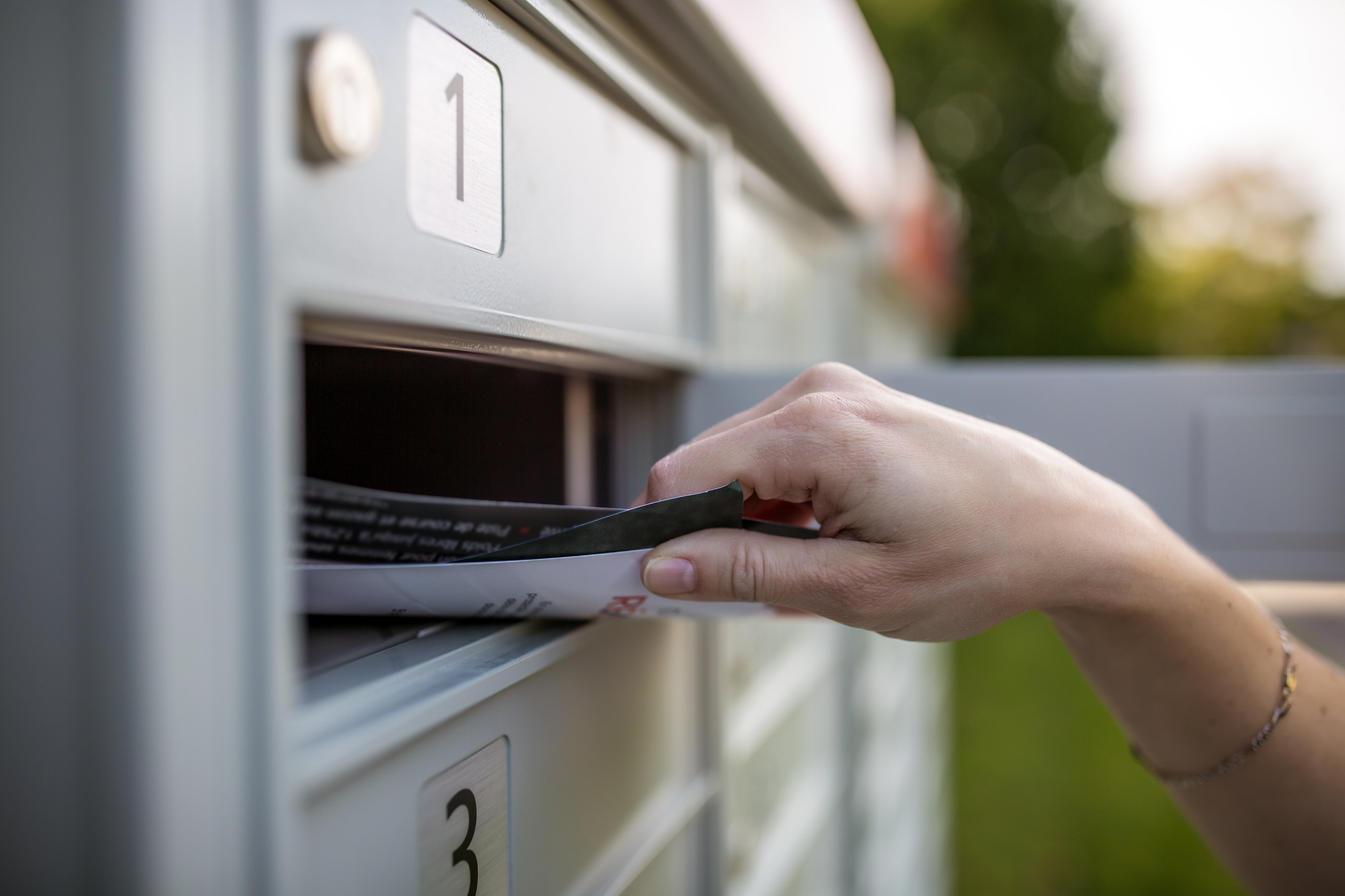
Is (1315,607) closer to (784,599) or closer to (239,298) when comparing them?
(784,599)

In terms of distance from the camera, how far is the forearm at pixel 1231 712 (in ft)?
2.33

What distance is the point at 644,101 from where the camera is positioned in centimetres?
85

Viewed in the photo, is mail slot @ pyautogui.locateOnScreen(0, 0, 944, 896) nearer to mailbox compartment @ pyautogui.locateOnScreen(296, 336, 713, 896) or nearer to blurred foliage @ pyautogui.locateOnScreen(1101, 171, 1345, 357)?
mailbox compartment @ pyautogui.locateOnScreen(296, 336, 713, 896)

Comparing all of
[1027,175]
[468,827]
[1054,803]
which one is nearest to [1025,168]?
[1027,175]

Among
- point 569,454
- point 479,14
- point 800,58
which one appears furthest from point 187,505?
point 800,58

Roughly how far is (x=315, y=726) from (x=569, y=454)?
18.6 inches

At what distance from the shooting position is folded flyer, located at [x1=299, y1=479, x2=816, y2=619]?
53cm

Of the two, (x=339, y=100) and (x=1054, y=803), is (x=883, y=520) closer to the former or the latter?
(x=339, y=100)

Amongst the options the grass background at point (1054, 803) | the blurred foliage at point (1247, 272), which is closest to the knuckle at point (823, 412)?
the grass background at point (1054, 803)

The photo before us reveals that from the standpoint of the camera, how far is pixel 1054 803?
4.48 metres

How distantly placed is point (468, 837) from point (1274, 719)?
2.24ft

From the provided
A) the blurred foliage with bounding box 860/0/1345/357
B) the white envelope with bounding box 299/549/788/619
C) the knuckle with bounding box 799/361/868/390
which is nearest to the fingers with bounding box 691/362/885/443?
the knuckle with bounding box 799/361/868/390

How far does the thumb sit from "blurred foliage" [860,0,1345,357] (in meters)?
9.12

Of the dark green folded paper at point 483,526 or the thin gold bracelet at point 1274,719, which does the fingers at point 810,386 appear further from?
the thin gold bracelet at point 1274,719
